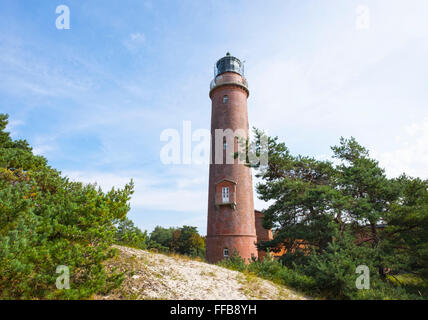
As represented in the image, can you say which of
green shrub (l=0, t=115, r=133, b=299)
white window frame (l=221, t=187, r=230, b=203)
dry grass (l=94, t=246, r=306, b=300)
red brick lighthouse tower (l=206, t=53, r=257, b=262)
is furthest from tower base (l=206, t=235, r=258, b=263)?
green shrub (l=0, t=115, r=133, b=299)

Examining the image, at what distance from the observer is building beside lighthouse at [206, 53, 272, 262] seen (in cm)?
1708

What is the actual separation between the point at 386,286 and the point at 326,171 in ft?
21.9

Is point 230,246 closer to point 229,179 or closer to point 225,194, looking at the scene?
point 225,194

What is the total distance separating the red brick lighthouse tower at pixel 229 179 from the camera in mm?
17062

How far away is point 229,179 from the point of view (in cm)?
1811

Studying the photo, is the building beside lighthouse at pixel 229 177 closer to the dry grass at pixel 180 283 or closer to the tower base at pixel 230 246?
the tower base at pixel 230 246

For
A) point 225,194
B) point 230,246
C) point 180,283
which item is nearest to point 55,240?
point 180,283

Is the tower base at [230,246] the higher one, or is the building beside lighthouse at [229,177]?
the building beside lighthouse at [229,177]

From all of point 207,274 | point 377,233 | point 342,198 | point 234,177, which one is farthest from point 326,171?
point 207,274

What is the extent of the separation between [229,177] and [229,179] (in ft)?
0.57

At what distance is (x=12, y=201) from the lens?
203 inches

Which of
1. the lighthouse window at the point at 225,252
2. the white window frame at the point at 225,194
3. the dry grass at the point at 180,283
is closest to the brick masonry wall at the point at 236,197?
the lighthouse window at the point at 225,252

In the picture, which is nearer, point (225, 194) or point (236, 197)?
point (236, 197)
